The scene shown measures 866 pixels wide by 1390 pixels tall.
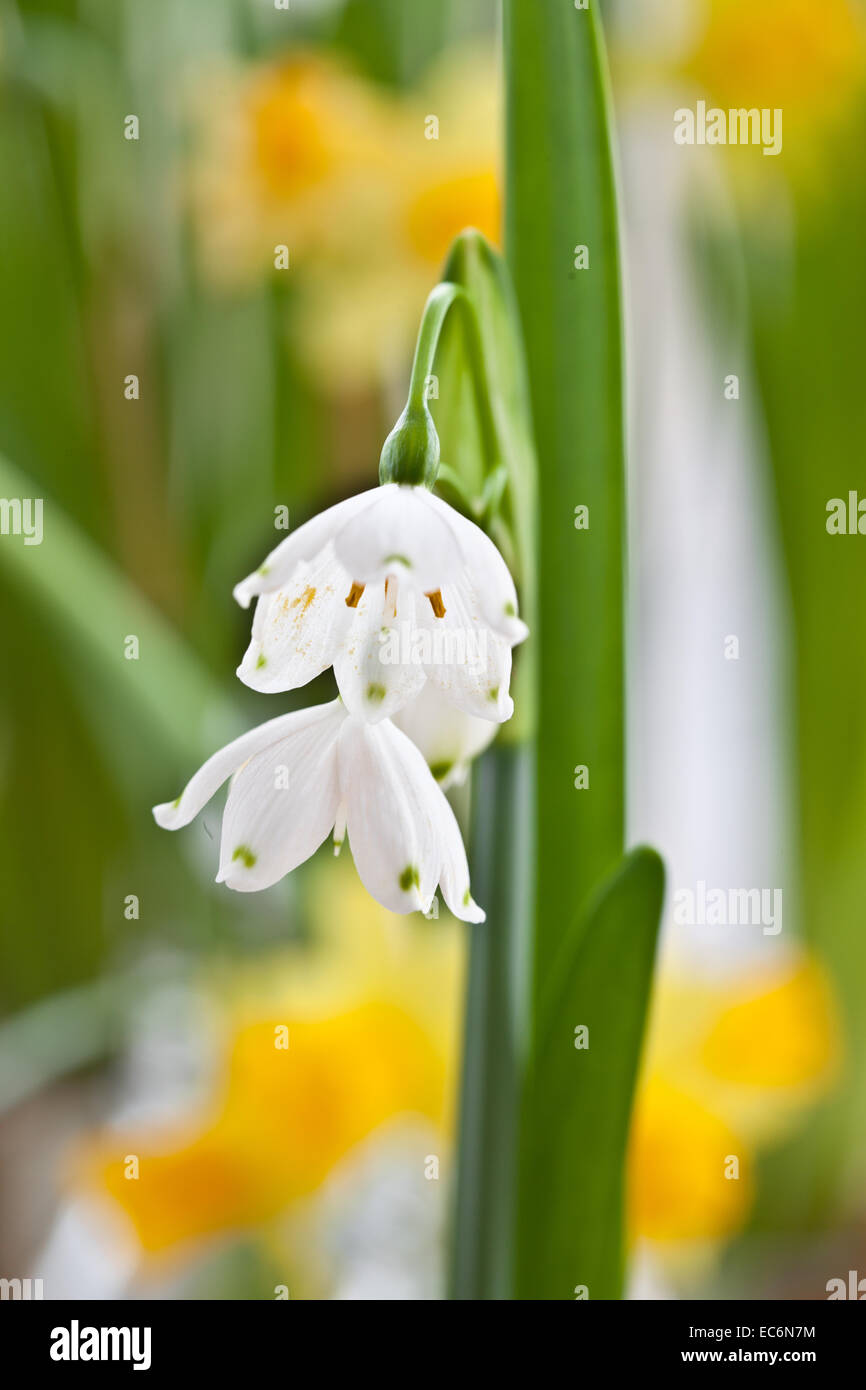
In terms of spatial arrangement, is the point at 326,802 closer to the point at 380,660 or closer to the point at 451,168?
the point at 380,660

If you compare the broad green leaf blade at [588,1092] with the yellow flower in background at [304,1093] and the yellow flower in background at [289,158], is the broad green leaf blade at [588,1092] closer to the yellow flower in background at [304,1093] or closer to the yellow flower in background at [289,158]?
the yellow flower in background at [304,1093]

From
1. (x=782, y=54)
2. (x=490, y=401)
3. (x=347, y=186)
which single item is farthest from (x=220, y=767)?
(x=782, y=54)

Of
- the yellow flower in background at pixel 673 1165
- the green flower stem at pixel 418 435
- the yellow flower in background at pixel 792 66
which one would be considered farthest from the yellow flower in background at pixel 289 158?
the yellow flower in background at pixel 673 1165

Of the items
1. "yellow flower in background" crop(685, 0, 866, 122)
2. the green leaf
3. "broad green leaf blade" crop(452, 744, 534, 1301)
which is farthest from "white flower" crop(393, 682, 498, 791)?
"yellow flower in background" crop(685, 0, 866, 122)

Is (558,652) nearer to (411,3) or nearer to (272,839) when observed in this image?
(272,839)

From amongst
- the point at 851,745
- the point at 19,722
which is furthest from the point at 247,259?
the point at 851,745

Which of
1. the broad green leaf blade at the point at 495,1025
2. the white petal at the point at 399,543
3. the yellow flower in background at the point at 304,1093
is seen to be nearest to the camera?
the white petal at the point at 399,543

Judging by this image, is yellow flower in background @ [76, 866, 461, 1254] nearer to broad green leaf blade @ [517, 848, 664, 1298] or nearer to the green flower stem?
broad green leaf blade @ [517, 848, 664, 1298]
